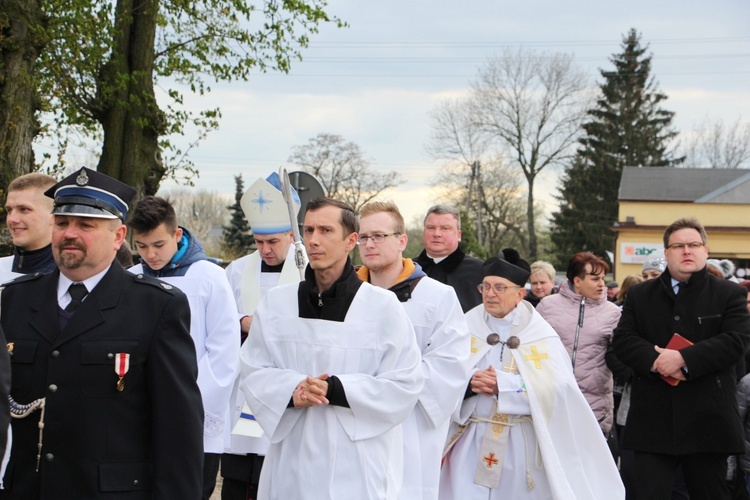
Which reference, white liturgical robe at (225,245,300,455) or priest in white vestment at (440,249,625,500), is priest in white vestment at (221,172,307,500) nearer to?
white liturgical robe at (225,245,300,455)

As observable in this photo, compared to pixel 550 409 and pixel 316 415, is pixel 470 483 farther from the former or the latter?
pixel 316 415

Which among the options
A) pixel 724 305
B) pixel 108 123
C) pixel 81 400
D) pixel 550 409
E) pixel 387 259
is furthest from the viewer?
pixel 108 123

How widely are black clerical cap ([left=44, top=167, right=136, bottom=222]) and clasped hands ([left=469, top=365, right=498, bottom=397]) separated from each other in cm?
310

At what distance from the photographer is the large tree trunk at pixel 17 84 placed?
11.4 metres

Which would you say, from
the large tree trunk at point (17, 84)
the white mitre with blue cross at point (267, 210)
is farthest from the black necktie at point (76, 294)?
the large tree trunk at point (17, 84)

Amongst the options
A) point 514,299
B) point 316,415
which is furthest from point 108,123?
point 316,415

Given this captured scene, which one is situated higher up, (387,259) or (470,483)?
(387,259)

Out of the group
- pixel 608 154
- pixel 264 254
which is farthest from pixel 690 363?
pixel 608 154

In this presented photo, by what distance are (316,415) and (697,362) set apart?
340 centimetres

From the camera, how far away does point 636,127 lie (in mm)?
55250

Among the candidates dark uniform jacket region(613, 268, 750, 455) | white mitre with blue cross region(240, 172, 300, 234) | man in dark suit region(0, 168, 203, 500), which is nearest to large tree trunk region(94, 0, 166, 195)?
white mitre with blue cross region(240, 172, 300, 234)

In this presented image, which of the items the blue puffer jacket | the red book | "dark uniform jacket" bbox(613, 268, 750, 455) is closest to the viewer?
the blue puffer jacket

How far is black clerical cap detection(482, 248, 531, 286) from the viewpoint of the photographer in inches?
254

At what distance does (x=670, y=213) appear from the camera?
4322cm
